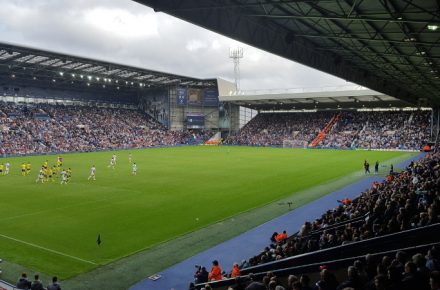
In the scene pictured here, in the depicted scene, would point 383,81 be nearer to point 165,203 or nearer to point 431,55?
point 431,55

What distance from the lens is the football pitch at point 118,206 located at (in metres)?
15.0

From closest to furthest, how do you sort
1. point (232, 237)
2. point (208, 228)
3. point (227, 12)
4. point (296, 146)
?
point (227, 12), point (232, 237), point (208, 228), point (296, 146)

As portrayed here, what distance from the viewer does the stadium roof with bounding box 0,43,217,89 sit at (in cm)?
5312

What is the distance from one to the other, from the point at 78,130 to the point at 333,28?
64.8m

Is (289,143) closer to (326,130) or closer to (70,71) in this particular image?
(326,130)

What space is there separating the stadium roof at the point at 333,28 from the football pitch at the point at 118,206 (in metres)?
8.97

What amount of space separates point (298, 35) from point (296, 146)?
64.3 meters

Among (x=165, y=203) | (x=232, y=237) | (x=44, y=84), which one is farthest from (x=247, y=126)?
(x=232, y=237)

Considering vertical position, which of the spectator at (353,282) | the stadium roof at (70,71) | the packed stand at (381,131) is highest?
the stadium roof at (70,71)

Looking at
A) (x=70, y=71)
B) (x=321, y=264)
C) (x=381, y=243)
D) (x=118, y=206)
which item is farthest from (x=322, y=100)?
(x=321, y=264)

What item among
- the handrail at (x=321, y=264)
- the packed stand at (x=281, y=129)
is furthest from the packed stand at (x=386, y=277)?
the packed stand at (x=281, y=129)

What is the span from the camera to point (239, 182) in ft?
103

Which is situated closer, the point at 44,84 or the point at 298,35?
the point at 298,35

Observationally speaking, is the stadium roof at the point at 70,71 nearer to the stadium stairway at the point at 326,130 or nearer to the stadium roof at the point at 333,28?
the stadium stairway at the point at 326,130
